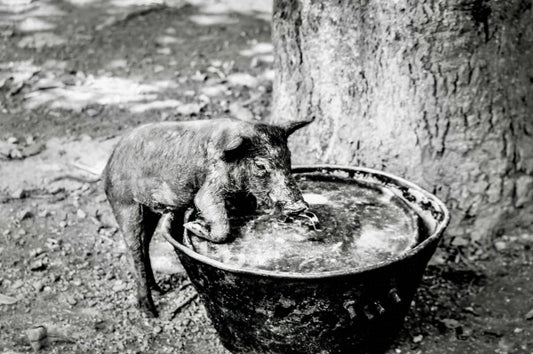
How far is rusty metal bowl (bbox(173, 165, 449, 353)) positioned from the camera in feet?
7.93

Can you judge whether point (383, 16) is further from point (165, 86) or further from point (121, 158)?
point (165, 86)

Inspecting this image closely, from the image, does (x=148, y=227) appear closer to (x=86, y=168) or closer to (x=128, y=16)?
(x=86, y=168)

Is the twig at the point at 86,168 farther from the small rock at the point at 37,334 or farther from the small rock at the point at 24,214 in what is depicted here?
the small rock at the point at 37,334

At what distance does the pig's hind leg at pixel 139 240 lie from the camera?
309 centimetres

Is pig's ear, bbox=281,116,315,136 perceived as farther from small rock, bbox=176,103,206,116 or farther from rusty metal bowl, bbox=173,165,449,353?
small rock, bbox=176,103,206,116

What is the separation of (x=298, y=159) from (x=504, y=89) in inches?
53.3

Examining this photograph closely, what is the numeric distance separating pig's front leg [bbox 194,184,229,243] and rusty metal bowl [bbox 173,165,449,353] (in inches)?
5.5

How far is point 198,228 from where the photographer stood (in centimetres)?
267

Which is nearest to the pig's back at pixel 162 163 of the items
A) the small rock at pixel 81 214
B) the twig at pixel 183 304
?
the twig at pixel 183 304

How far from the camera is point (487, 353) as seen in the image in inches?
127

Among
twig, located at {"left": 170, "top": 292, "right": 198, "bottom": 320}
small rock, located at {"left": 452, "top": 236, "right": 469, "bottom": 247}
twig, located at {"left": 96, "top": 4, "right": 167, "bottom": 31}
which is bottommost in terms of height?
twig, located at {"left": 170, "top": 292, "right": 198, "bottom": 320}

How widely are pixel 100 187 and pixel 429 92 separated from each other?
2.47 m

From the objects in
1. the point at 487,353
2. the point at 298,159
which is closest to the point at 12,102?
the point at 298,159

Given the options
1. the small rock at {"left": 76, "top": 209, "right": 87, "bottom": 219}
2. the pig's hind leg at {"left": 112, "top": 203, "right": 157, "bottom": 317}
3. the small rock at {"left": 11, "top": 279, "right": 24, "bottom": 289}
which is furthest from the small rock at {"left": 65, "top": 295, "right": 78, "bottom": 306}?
the small rock at {"left": 76, "top": 209, "right": 87, "bottom": 219}
